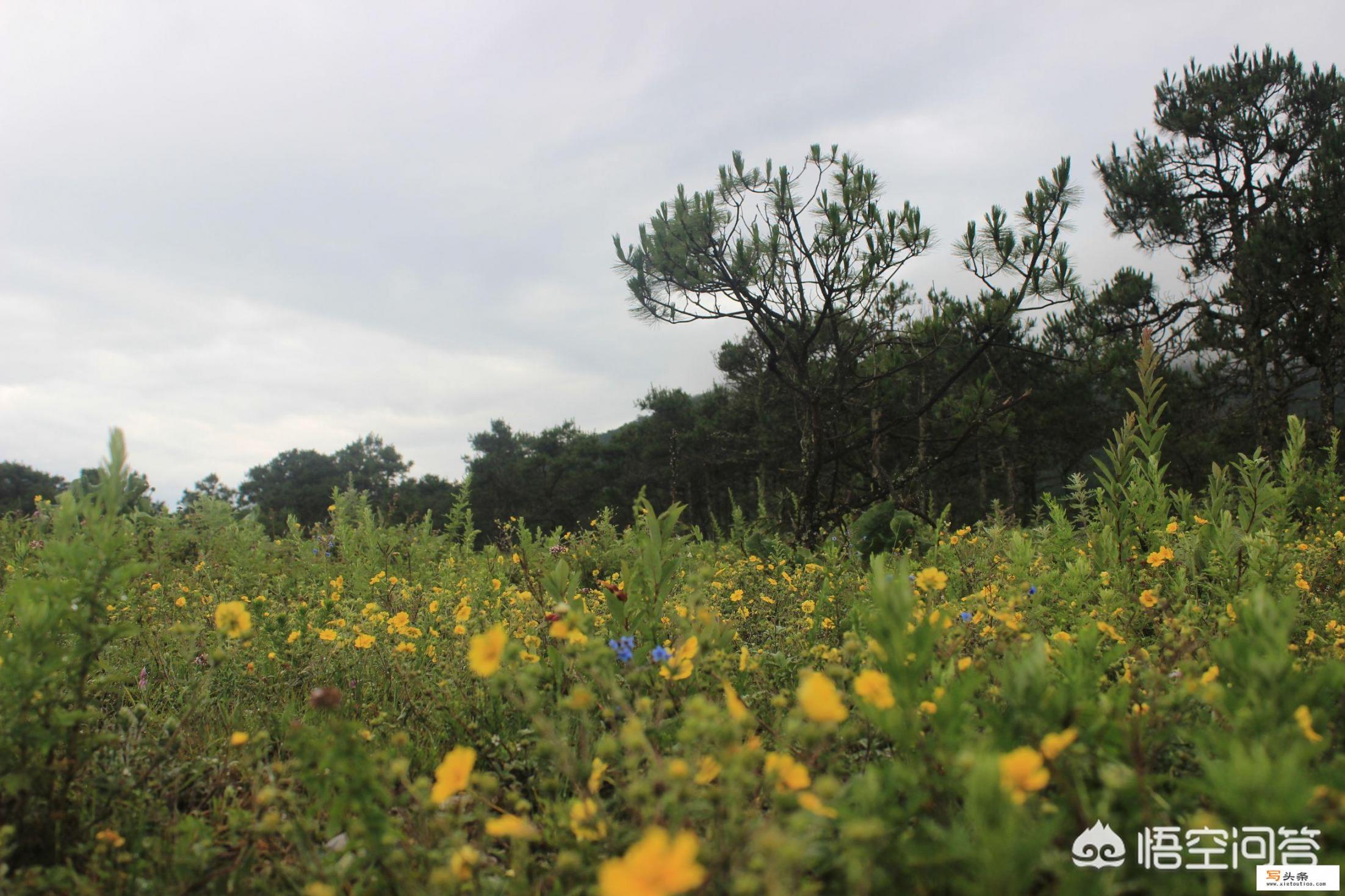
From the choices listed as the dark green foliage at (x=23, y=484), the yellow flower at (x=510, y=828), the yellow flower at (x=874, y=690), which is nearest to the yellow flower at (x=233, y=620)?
the yellow flower at (x=510, y=828)

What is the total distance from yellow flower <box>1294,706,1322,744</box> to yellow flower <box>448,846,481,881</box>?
126 centimetres

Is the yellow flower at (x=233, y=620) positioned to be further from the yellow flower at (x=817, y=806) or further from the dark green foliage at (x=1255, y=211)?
the dark green foliage at (x=1255, y=211)

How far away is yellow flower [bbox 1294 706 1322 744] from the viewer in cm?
105

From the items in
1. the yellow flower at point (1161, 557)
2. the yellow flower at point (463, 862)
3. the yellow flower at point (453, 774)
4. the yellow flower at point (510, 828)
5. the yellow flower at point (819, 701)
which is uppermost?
the yellow flower at point (1161, 557)

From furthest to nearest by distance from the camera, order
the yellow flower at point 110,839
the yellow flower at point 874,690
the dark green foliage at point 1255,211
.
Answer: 1. the dark green foliage at point 1255,211
2. the yellow flower at point 110,839
3. the yellow flower at point 874,690

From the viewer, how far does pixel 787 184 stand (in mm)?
7266

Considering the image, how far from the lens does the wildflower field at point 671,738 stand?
3.16 ft

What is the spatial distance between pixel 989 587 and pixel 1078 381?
2028cm

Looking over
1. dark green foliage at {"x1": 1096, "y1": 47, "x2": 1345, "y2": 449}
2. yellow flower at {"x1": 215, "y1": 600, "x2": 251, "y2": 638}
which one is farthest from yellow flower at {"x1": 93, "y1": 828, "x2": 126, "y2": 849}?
dark green foliage at {"x1": 1096, "y1": 47, "x2": 1345, "y2": 449}

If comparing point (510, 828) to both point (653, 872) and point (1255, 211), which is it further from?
point (1255, 211)

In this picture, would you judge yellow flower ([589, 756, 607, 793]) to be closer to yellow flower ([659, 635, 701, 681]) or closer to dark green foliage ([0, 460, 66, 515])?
yellow flower ([659, 635, 701, 681])

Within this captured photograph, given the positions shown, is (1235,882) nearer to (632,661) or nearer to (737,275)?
(632,661)

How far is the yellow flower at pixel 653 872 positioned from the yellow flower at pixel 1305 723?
3.18 feet

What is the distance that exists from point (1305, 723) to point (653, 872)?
102 centimetres
